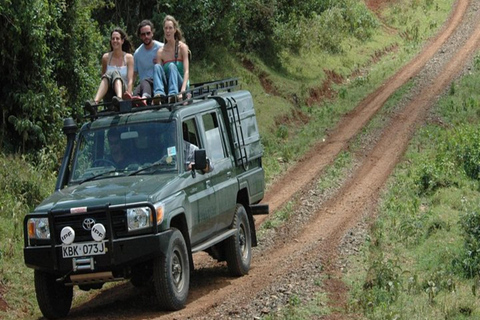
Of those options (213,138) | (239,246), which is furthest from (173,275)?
(213,138)

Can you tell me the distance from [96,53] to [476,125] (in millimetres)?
9518

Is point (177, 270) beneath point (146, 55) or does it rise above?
beneath

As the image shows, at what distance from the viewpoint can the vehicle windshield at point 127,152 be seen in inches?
421

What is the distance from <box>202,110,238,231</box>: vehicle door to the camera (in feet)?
37.7

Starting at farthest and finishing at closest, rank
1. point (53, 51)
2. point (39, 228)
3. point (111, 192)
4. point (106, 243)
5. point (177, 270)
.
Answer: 1. point (53, 51)
2. point (177, 270)
3. point (111, 192)
4. point (39, 228)
5. point (106, 243)

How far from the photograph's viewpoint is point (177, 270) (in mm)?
10141

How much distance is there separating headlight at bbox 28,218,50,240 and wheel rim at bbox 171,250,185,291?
51.5 inches

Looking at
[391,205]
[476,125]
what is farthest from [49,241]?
Result: [476,125]

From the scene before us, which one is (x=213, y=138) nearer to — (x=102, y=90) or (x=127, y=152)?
(x=127, y=152)

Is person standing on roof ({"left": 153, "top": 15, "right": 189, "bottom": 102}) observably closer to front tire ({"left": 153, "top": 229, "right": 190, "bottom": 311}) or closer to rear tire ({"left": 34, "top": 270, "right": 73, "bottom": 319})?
front tire ({"left": 153, "top": 229, "right": 190, "bottom": 311})

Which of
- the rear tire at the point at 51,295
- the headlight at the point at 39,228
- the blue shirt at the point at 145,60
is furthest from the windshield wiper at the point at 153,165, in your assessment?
the blue shirt at the point at 145,60

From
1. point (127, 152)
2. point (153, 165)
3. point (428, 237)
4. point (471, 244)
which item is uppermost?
point (127, 152)

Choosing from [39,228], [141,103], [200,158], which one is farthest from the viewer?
[141,103]

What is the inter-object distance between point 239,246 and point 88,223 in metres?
2.81
